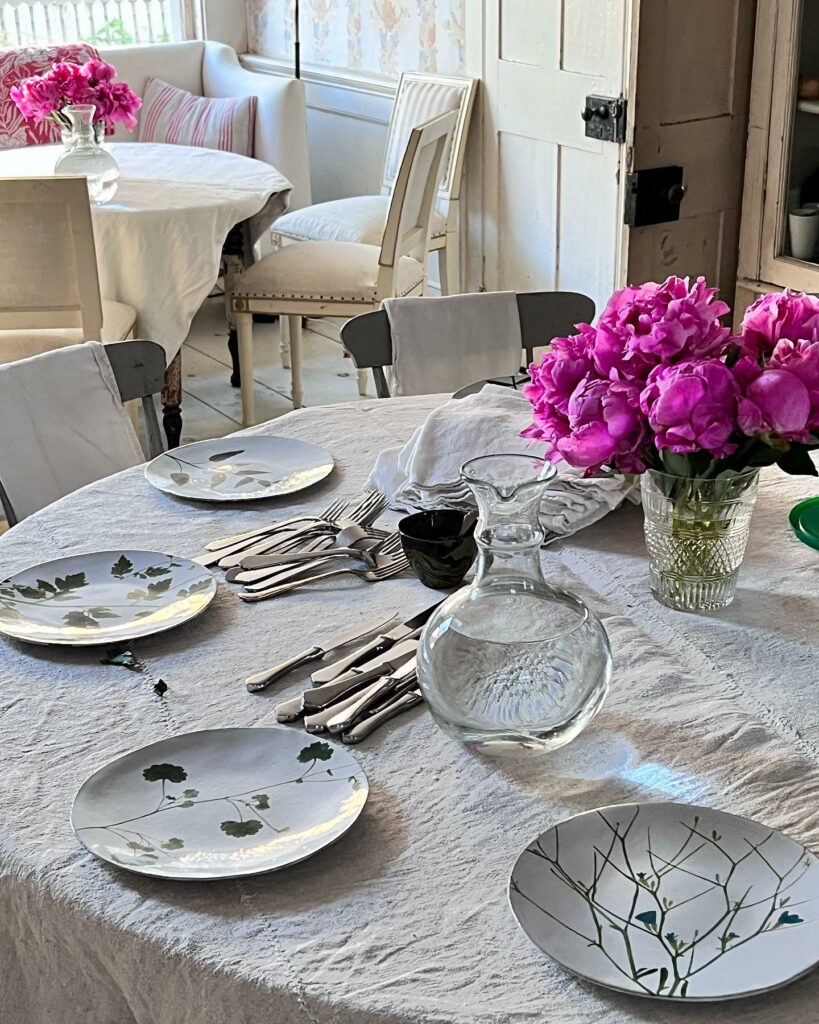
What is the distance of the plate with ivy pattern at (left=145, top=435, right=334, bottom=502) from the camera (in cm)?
152

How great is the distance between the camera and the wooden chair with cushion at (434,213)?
3.89 m

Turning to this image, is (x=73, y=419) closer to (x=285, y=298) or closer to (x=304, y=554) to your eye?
(x=304, y=554)

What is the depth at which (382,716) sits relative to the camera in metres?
1.06

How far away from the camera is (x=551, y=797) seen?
0.96m

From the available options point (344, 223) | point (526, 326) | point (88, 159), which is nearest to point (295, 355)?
point (344, 223)

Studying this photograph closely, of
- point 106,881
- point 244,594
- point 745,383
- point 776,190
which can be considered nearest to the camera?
point 106,881

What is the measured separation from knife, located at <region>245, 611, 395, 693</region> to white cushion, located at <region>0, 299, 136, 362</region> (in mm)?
1930

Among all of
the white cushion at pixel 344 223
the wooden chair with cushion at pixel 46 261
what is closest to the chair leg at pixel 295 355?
the white cushion at pixel 344 223

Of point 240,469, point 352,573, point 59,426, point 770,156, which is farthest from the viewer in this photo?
point 770,156

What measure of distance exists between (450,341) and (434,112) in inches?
83.7

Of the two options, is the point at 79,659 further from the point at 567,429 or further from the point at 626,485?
the point at 626,485

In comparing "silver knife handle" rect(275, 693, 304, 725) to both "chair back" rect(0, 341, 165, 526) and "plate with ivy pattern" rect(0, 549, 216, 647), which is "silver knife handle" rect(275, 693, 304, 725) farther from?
"chair back" rect(0, 341, 165, 526)

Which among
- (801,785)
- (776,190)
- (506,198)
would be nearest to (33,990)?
(801,785)

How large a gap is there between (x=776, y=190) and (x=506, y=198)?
1141 mm
